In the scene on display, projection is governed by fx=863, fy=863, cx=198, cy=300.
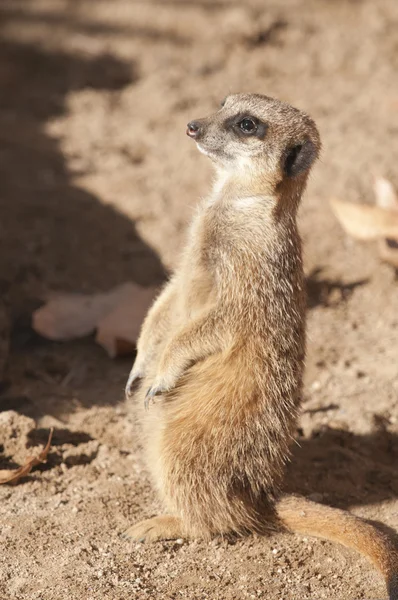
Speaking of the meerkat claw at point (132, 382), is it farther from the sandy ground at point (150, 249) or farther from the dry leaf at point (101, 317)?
the dry leaf at point (101, 317)

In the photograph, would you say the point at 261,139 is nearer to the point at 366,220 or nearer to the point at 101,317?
the point at 101,317

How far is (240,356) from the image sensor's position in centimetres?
252

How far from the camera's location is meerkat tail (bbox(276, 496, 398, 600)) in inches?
91.4

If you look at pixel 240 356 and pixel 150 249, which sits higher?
pixel 240 356

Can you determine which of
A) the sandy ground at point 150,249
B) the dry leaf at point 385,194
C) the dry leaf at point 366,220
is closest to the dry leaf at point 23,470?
the sandy ground at point 150,249

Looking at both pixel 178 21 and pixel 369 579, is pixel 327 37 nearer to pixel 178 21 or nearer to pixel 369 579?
pixel 178 21

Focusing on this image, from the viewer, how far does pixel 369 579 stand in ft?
7.73

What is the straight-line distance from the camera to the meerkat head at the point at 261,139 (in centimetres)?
260

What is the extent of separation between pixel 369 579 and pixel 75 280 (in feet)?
6.67

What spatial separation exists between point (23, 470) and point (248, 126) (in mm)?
1257

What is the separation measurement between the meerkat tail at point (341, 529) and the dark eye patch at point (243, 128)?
3.59 feet

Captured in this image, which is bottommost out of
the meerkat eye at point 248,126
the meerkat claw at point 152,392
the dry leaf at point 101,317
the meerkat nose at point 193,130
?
the dry leaf at point 101,317

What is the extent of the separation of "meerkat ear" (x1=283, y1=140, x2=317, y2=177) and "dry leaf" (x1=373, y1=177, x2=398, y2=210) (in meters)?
1.51

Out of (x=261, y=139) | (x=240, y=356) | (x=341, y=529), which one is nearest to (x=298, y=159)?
(x=261, y=139)
